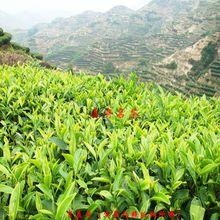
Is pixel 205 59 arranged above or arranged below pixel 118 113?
below

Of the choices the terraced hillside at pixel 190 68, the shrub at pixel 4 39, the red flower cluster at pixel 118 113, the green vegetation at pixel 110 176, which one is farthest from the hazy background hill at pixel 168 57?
the green vegetation at pixel 110 176

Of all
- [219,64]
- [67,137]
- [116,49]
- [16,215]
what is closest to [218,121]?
[67,137]

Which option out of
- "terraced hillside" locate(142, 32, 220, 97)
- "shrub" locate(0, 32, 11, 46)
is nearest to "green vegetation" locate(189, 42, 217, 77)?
"terraced hillside" locate(142, 32, 220, 97)

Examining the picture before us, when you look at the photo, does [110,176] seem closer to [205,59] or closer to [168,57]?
[205,59]

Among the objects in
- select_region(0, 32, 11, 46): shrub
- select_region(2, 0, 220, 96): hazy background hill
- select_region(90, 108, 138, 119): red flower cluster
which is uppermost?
select_region(90, 108, 138, 119): red flower cluster

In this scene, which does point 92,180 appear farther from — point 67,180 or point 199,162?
point 199,162

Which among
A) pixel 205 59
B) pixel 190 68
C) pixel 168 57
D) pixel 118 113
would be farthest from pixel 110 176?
pixel 168 57

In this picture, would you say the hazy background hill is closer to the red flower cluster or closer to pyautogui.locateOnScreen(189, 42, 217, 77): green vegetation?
pyautogui.locateOnScreen(189, 42, 217, 77): green vegetation

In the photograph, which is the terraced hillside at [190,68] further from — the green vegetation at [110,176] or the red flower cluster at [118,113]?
the green vegetation at [110,176]

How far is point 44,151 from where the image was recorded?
3098mm

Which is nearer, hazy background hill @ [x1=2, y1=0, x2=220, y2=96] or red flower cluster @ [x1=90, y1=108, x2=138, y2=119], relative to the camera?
red flower cluster @ [x1=90, y1=108, x2=138, y2=119]

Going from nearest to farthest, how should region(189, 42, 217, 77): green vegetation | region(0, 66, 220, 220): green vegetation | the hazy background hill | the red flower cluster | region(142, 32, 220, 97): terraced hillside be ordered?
1. region(0, 66, 220, 220): green vegetation
2. the red flower cluster
3. region(142, 32, 220, 97): terraced hillside
4. the hazy background hill
5. region(189, 42, 217, 77): green vegetation

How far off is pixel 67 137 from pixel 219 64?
79073 millimetres

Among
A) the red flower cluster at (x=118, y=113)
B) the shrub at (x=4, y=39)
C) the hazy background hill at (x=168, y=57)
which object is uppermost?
the red flower cluster at (x=118, y=113)
